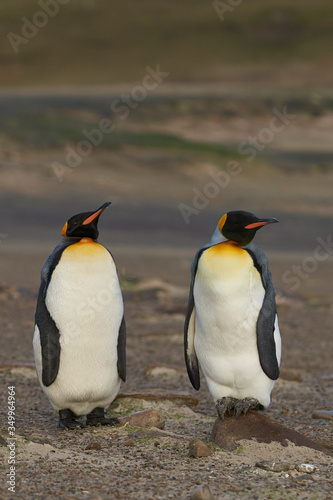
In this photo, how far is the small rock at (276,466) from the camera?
4.21 metres

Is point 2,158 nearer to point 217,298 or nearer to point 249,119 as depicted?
point 249,119

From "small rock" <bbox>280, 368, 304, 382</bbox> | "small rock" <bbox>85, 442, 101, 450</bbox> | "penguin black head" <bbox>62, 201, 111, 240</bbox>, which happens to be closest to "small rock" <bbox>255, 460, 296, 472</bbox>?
"small rock" <bbox>85, 442, 101, 450</bbox>

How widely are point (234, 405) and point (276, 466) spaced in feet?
2.07

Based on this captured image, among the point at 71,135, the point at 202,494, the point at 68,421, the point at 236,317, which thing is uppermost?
the point at 71,135

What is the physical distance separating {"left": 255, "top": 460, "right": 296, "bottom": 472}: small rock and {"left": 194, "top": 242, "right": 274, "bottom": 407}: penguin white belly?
23.3 inches

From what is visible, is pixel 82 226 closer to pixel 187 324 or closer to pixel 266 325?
pixel 187 324

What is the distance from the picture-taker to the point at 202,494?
144 inches

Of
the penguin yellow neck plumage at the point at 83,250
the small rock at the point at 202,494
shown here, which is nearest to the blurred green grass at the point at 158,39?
the penguin yellow neck plumage at the point at 83,250

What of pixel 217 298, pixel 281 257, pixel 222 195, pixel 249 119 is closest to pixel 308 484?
pixel 217 298

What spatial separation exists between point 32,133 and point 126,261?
44.9 feet

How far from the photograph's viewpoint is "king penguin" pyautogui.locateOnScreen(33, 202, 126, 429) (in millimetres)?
5008

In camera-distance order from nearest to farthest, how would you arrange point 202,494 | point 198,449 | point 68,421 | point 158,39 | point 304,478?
point 202,494 < point 304,478 < point 198,449 < point 68,421 < point 158,39

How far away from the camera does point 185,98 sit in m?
34.2

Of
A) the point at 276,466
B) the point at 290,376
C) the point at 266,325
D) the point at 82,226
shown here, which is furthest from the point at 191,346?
the point at 290,376
